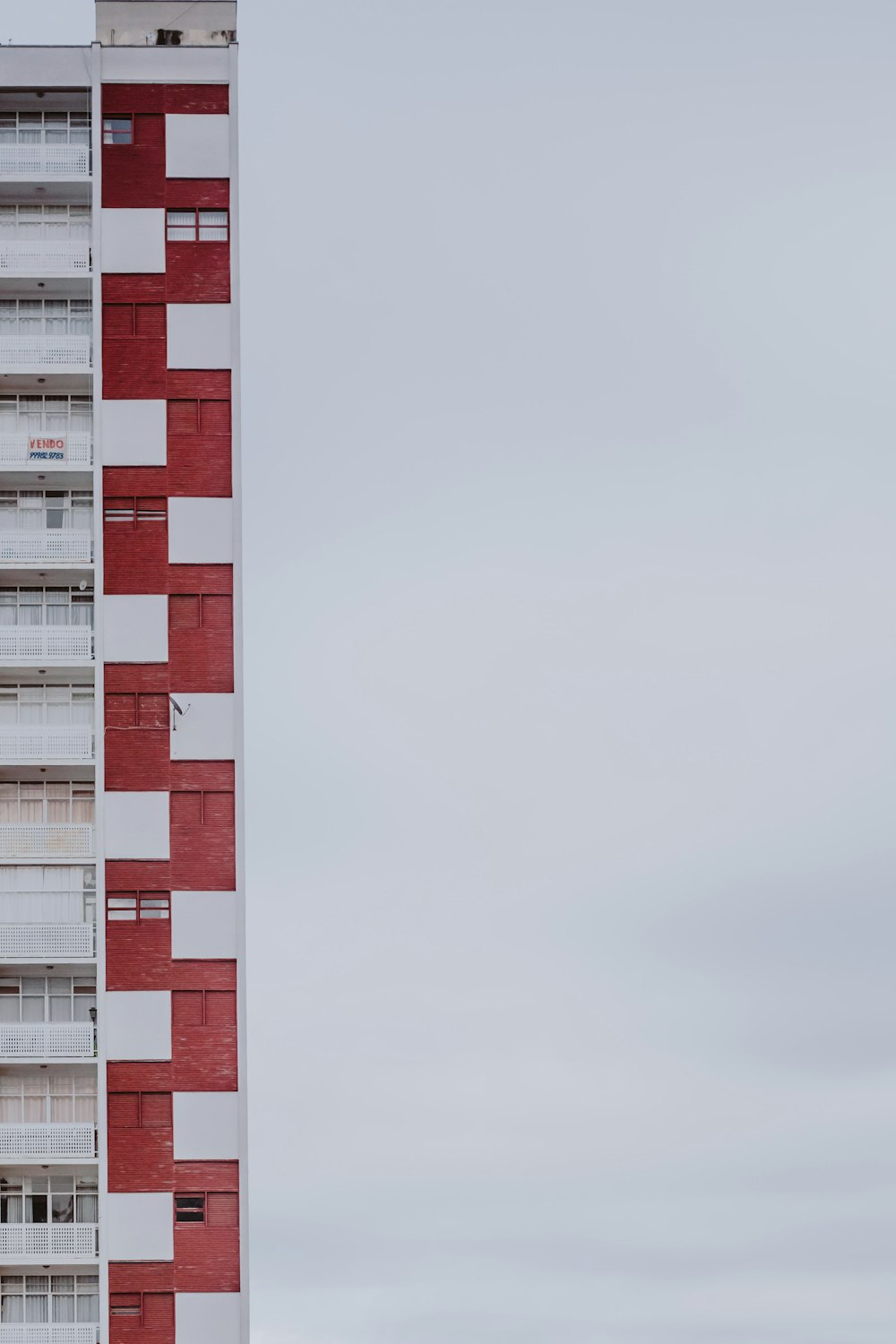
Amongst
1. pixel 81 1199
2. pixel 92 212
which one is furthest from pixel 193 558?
pixel 81 1199

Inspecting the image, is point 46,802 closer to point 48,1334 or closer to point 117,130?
point 48,1334

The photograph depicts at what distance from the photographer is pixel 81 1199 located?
43.7m

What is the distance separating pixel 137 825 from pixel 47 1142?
24.0 ft

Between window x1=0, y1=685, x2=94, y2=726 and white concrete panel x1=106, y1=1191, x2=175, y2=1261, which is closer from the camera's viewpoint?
white concrete panel x1=106, y1=1191, x2=175, y2=1261

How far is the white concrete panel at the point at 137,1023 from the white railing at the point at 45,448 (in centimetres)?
1262

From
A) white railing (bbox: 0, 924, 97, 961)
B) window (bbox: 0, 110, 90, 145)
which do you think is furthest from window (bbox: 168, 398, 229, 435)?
white railing (bbox: 0, 924, 97, 961)

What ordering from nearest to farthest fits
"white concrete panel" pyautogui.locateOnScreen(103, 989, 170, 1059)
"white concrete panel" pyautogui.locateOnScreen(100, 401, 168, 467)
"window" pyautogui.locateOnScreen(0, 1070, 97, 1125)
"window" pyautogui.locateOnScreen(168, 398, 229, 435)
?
"white concrete panel" pyautogui.locateOnScreen(103, 989, 170, 1059)
"window" pyautogui.locateOnScreen(0, 1070, 97, 1125)
"white concrete panel" pyautogui.locateOnScreen(100, 401, 168, 467)
"window" pyautogui.locateOnScreen(168, 398, 229, 435)

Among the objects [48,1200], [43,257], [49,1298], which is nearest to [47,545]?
[43,257]

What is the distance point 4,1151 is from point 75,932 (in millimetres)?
5064

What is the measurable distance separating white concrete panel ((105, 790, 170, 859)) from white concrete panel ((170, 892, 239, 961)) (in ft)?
3.90

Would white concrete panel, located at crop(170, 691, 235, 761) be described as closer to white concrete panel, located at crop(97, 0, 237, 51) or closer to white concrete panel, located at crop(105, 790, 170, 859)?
white concrete panel, located at crop(105, 790, 170, 859)

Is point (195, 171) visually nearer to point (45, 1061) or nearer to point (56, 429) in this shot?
point (56, 429)

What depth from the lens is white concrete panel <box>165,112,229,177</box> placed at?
4659cm

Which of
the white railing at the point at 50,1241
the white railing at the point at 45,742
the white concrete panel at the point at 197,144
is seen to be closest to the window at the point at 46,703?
the white railing at the point at 45,742
